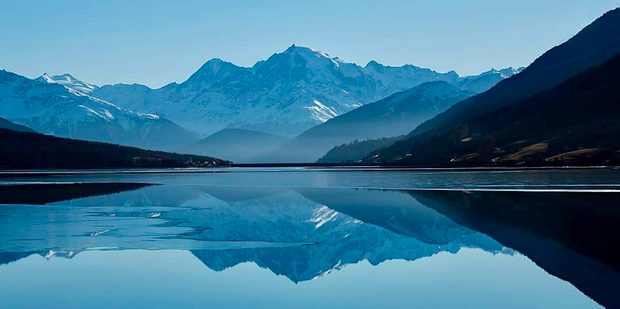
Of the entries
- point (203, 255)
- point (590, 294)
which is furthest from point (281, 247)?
point (590, 294)

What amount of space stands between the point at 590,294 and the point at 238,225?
109 ft

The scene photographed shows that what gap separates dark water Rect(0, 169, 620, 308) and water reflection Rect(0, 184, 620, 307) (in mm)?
137

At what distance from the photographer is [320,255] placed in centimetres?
4341

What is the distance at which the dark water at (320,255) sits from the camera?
32125 millimetres

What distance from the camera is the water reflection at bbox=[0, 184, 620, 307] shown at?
1593 inches

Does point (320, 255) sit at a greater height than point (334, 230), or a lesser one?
lesser

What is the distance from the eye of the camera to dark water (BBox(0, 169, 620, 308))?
105ft

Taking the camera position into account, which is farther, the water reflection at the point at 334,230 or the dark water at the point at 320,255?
the water reflection at the point at 334,230

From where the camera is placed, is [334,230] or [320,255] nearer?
[320,255]

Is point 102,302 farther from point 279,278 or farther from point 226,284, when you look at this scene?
point 279,278

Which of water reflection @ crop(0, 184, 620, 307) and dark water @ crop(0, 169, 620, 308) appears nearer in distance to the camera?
dark water @ crop(0, 169, 620, 308)

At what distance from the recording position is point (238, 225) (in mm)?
58500

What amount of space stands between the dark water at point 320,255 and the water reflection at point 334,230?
14cm

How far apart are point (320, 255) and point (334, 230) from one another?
11.0 m
